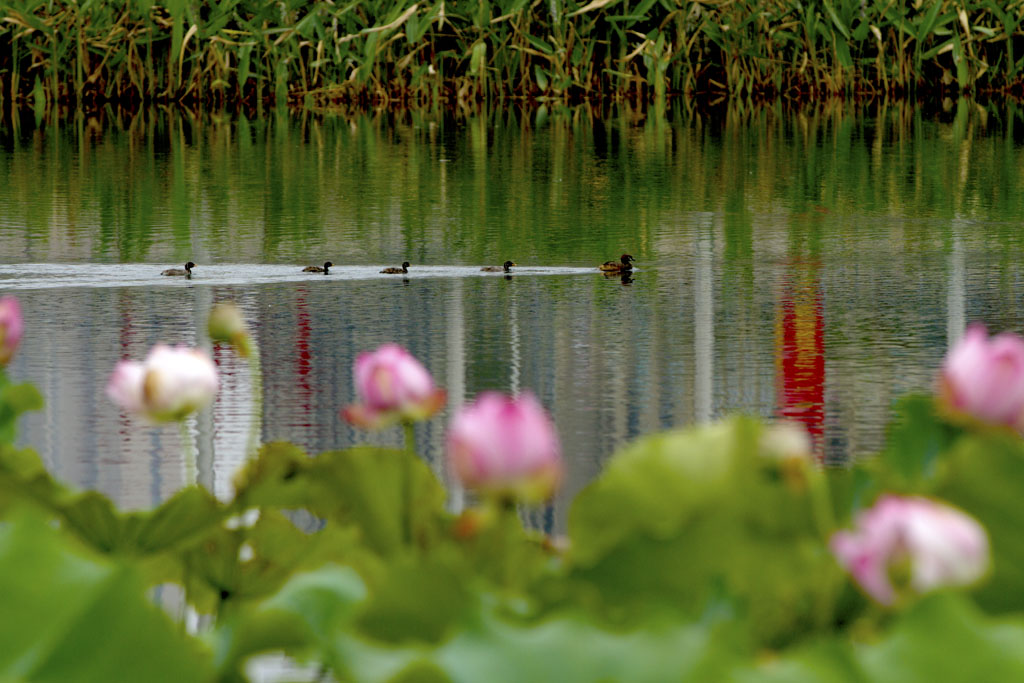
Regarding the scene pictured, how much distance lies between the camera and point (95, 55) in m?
18.7

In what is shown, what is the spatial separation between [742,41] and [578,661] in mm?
17748

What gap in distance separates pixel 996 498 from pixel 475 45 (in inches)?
672

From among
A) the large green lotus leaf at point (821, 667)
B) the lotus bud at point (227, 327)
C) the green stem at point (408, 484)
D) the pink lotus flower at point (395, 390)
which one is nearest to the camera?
the large green lotus leaf at point (821, 667)

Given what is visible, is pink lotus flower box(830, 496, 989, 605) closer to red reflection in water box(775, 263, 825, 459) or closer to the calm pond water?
the calm pond water

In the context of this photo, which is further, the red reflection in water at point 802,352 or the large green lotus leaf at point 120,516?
the red reflection in water at point 802,352

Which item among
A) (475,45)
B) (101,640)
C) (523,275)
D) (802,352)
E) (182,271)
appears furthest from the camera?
(475,45)

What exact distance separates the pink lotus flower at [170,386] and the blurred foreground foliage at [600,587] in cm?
11

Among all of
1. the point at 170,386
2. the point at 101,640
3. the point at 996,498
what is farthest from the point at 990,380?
the point at 170,386

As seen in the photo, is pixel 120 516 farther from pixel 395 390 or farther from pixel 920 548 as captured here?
pixel 920 548

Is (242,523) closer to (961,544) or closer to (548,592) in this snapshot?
(548,592)

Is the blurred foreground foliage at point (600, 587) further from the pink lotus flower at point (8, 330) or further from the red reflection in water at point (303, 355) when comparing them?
the red reflection in water at point (303, 355)

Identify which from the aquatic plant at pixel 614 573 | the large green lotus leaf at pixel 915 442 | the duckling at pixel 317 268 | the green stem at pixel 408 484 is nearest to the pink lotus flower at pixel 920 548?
the aquatic plant at pixel 614 573

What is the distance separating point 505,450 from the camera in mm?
1238

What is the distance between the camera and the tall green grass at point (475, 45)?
58.1 ft
